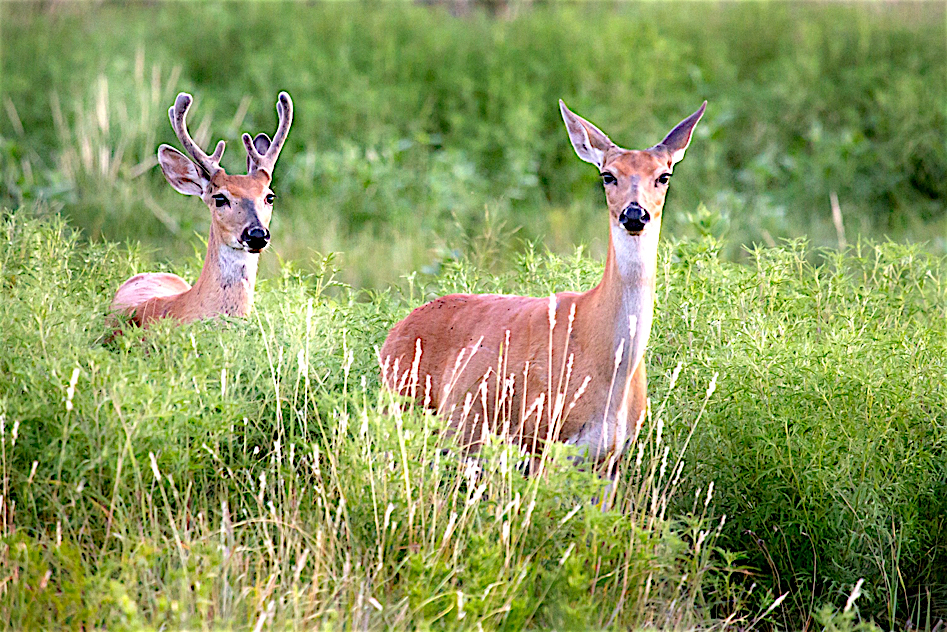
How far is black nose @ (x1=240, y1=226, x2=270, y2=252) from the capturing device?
5.91 metres

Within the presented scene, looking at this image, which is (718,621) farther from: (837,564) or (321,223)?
(321,223)

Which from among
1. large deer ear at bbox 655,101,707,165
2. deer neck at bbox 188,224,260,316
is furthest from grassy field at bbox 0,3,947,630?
large deer ear at bbox 655,101,707,165

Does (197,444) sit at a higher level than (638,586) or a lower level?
higher

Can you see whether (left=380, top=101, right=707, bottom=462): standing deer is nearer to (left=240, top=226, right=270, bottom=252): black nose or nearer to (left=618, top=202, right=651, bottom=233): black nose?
(left=618, top=202, right=651, bottom=233): black nose

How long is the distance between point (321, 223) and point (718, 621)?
6.57m

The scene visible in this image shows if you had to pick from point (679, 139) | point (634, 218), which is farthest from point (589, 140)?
point (634, 218)

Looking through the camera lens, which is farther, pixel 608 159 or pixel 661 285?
pixel 661 285

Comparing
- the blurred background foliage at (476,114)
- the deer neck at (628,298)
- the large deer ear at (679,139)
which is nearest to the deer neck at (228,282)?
the deer neck at (628,298)

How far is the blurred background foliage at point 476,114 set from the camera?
10094 mm

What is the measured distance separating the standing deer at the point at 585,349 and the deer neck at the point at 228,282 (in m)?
1.31

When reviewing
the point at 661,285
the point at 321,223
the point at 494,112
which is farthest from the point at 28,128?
the point at 661,285

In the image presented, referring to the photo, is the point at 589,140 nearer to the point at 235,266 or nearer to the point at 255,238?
the point at 255,238

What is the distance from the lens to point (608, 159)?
4750 mm

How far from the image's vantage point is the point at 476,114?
12.2m
